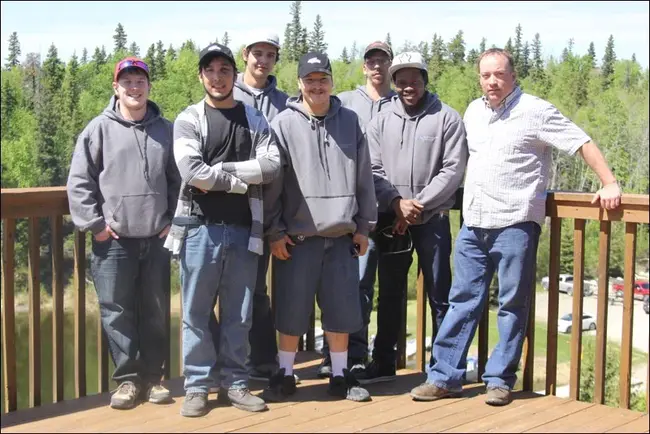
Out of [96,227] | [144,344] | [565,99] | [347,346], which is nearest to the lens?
[96,227]

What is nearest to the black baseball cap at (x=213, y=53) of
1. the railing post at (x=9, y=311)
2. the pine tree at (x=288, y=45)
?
the railing post at (x=9, y=311)

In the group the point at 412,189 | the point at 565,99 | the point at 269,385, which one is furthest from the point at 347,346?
the point at 565,99

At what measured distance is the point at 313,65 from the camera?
3684 millimetres

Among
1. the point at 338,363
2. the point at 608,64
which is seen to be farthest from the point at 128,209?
the point at 608,64

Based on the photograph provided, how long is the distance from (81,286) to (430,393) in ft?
5.81

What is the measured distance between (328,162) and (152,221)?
2.75 feet

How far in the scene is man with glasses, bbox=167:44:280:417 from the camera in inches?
139

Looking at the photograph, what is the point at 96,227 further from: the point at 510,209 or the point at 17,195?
the point at 510,209

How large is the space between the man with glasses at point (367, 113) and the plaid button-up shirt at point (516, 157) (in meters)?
0.65

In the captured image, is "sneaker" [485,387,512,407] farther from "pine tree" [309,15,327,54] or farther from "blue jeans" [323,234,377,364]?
"pine tree" [309,15,327,54]

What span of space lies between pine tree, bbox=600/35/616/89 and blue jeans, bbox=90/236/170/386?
63.0 m

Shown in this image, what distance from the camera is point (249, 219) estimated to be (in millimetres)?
3648

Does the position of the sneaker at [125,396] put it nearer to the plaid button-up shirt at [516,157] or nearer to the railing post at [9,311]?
the railing post at [9,311]

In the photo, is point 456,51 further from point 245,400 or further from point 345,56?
point 245,400
